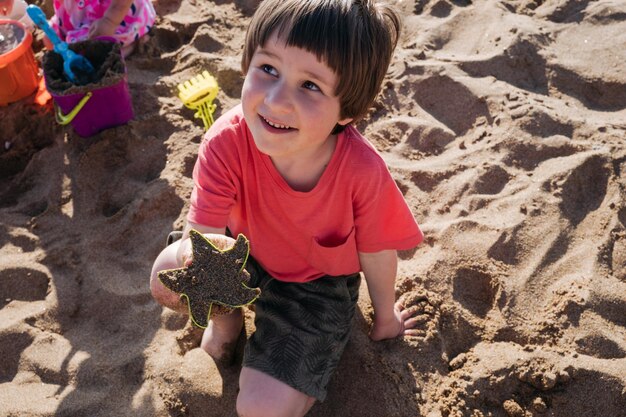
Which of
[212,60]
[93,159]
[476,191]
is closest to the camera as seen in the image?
[476,191]

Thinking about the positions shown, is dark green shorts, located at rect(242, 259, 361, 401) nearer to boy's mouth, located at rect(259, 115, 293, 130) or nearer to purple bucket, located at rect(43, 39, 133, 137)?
boy's mouth, located at rect(259, 115, 293, 130)

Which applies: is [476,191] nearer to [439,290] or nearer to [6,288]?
[439,290]

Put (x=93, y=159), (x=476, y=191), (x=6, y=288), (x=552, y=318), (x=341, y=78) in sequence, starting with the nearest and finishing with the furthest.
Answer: (x=341, y=78), (x=552, y=318), (x=6, y=288), (x=476, y=191), (x=93, y=159)

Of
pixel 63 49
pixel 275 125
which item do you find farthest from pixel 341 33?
pixel 63 49

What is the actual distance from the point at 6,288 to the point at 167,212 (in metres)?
0.57

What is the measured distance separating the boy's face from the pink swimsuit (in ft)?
5.26

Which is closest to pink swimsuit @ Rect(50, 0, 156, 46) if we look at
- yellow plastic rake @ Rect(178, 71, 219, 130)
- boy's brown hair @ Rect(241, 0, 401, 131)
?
yellow plastic rake @ Rect(178, 71, 219, 130)

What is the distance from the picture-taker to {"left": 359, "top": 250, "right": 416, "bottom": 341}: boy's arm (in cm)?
167

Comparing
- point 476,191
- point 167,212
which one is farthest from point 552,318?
point 167,212

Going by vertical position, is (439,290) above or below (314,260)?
below

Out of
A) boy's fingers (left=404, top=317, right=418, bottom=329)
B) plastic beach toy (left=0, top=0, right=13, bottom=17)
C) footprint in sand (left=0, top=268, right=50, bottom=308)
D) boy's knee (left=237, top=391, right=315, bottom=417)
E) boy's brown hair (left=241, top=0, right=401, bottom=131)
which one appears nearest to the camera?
boy's brown hair (left=241, top=0, right=401, bottom=131)

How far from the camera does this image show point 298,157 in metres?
1.55

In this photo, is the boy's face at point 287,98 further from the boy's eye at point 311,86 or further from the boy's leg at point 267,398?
the boy's leg at point 267,398

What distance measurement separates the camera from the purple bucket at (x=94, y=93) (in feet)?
7.61
